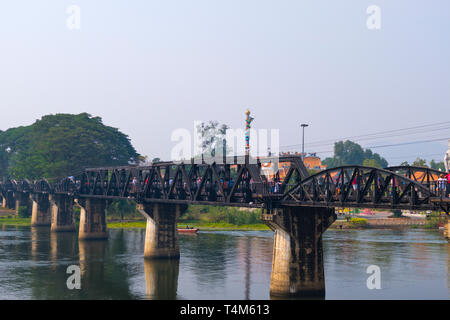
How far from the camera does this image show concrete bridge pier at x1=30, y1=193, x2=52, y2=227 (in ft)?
443

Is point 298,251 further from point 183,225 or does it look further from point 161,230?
point 183,225

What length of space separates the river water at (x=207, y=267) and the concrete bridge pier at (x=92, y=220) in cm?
222

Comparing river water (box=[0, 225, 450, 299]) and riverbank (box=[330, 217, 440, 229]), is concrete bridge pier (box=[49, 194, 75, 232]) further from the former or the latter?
riverbank (box=[330, 217, 440, 229])

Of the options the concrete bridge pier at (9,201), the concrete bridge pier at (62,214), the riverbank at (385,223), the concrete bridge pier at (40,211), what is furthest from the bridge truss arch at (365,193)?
the concrete bridge pier at (9,201)

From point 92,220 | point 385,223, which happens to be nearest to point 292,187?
point 92,220

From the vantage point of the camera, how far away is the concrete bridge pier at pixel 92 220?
4031 inches

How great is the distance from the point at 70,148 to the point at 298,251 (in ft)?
360

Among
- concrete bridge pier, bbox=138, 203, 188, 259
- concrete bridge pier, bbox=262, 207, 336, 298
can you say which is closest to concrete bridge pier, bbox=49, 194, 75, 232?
concrete bridge pier, bbox=138, 203, 188, 259

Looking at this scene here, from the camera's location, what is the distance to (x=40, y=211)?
5379 inches

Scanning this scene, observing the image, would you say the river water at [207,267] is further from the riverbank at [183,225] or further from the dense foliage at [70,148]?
the dense foliage at [70,148]

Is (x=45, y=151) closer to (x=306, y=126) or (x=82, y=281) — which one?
(x=306, y=126)

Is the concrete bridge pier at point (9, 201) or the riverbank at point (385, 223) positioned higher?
the concrete bridge pier at point (9, 201)

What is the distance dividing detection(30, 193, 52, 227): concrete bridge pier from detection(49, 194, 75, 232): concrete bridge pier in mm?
15576

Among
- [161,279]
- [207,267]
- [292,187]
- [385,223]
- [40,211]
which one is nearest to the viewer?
[292,187]
